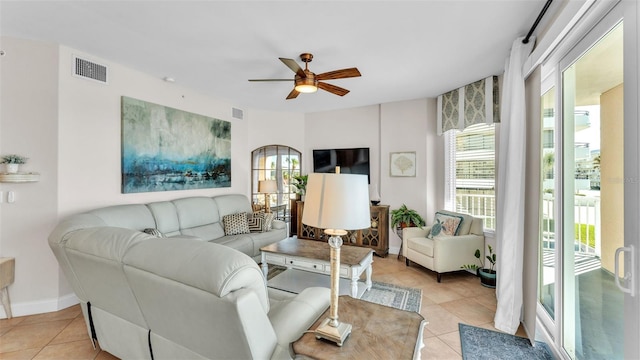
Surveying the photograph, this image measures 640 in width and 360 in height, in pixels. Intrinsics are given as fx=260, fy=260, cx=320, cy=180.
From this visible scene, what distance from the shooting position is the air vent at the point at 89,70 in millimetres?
2754

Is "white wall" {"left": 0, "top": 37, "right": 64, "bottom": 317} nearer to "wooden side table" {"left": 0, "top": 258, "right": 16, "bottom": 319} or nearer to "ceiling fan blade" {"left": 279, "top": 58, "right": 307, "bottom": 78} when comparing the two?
"wooden side table" {"left": 0, "top": 258, "right": 16, "bottom": 319}

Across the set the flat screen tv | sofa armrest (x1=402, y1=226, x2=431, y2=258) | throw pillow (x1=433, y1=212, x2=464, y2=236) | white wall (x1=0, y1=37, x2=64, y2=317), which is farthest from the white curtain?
white wall (x1=0, y1=37, x2=64, y2=317)

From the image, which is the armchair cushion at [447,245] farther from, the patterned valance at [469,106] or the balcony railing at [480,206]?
the patterned valance at [469,106]

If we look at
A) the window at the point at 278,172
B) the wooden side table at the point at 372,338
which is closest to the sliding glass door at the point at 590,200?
the wooden side table at the point at 372,338

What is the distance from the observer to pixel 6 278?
2.42m

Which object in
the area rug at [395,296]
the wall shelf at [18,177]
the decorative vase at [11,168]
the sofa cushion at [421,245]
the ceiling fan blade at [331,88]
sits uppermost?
the ceiling fan blade at [331,88]

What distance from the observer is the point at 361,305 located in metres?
1.42

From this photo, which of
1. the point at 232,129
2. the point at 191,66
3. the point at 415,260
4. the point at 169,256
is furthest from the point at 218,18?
the point at 415,260

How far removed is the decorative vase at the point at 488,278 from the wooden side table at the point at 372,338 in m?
2.48

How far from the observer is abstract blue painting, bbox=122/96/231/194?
3.28 m

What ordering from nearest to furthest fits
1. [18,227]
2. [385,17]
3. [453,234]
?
1. [385,17]
2. [18,227]
3. [453,234]

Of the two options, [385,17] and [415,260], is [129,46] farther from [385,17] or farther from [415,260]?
[415,260]

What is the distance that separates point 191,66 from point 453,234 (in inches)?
158

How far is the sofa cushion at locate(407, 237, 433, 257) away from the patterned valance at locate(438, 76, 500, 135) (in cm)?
170
